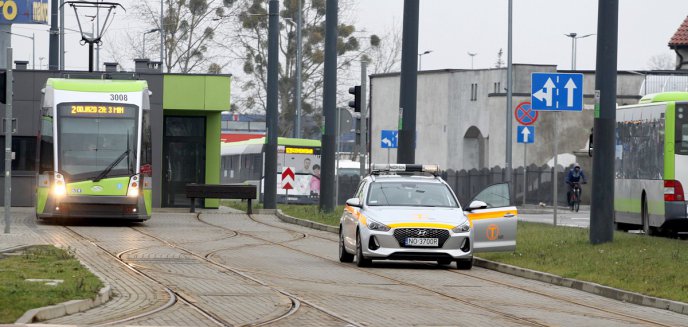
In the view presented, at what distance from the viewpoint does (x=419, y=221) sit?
23.0 meters

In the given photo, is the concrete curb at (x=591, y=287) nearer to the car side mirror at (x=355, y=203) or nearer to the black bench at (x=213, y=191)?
the car side mirror at (x=355, y=203)

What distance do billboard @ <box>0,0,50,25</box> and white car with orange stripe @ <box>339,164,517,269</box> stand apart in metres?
19.1

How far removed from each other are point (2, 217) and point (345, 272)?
1759cm

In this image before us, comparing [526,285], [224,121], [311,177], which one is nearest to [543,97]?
[526,285]

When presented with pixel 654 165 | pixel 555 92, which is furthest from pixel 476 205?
pixel 654 165

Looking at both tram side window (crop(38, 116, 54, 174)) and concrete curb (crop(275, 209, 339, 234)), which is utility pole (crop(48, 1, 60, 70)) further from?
tram side window (crop(38, 116, 54, 174))

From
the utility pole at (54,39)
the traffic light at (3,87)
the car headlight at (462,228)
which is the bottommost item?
the car headlight at (462,228)

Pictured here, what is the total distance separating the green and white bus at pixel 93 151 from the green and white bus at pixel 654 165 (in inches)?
436

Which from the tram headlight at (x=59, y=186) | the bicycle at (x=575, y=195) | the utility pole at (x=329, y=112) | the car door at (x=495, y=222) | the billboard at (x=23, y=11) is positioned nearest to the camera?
the car door at (x=495, y=222)

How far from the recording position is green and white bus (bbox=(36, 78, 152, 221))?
3472 cm

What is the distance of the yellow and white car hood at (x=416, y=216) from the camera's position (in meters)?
23.0

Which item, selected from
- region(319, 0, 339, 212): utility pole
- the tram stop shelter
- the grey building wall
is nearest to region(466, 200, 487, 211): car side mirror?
region(319, 0, 339, 212): utility pole

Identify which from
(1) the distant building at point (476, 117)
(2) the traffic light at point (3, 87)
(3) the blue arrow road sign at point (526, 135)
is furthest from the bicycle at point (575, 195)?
(2) the traffic light at point (3, 87)

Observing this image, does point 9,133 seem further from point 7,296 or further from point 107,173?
point 7,296
